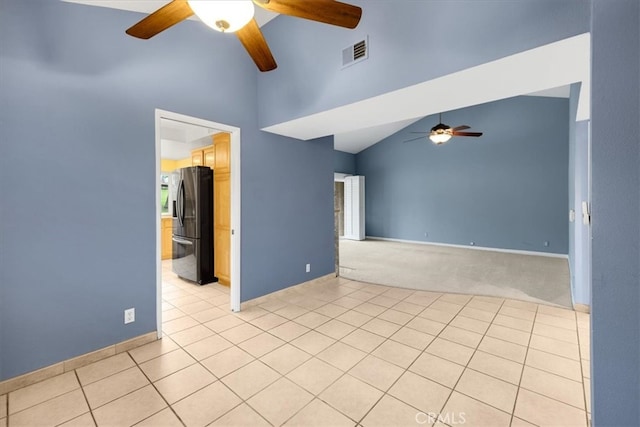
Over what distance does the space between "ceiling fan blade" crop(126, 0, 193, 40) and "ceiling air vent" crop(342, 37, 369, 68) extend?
58.9 inches

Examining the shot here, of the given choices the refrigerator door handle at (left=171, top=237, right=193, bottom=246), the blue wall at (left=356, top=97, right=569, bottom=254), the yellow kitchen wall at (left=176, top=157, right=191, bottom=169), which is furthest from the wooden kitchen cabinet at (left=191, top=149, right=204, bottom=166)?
the blue wall at (left=356, top=97, right=569, bottom=254)

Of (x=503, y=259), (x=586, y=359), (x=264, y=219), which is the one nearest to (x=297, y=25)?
(x=264, y=219)

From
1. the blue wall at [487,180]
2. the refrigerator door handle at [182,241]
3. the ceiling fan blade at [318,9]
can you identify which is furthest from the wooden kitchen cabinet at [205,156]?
the blue wall at [487,180]

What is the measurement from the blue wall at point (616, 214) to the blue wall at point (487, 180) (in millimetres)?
6949

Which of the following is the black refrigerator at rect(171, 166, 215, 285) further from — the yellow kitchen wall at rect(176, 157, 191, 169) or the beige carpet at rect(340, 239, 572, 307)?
the beige carpet at rect(340, 239, 572, 307)

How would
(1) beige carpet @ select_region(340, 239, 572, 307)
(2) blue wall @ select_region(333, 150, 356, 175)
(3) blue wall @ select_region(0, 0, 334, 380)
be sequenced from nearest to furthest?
1. (3) blue wall @ select_region(0, 0, 334, 380)
2. (1) beige carpet @ select_region(340, 239, 572, 307)
3. (2) blue wall @ select_region(333, 150, 356, 175)

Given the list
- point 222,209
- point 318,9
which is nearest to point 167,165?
point 222,209

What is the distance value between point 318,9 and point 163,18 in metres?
0.89

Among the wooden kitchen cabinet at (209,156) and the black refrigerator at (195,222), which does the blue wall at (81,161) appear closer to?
the wooden kitchen cabinet at (209,156)

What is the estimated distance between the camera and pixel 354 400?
70.2 inches

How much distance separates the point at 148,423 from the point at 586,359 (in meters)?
3.31

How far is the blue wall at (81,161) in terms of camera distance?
188 cm

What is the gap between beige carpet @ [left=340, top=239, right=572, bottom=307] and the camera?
4.06m

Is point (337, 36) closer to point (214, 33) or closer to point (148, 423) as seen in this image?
point (214, 33)
